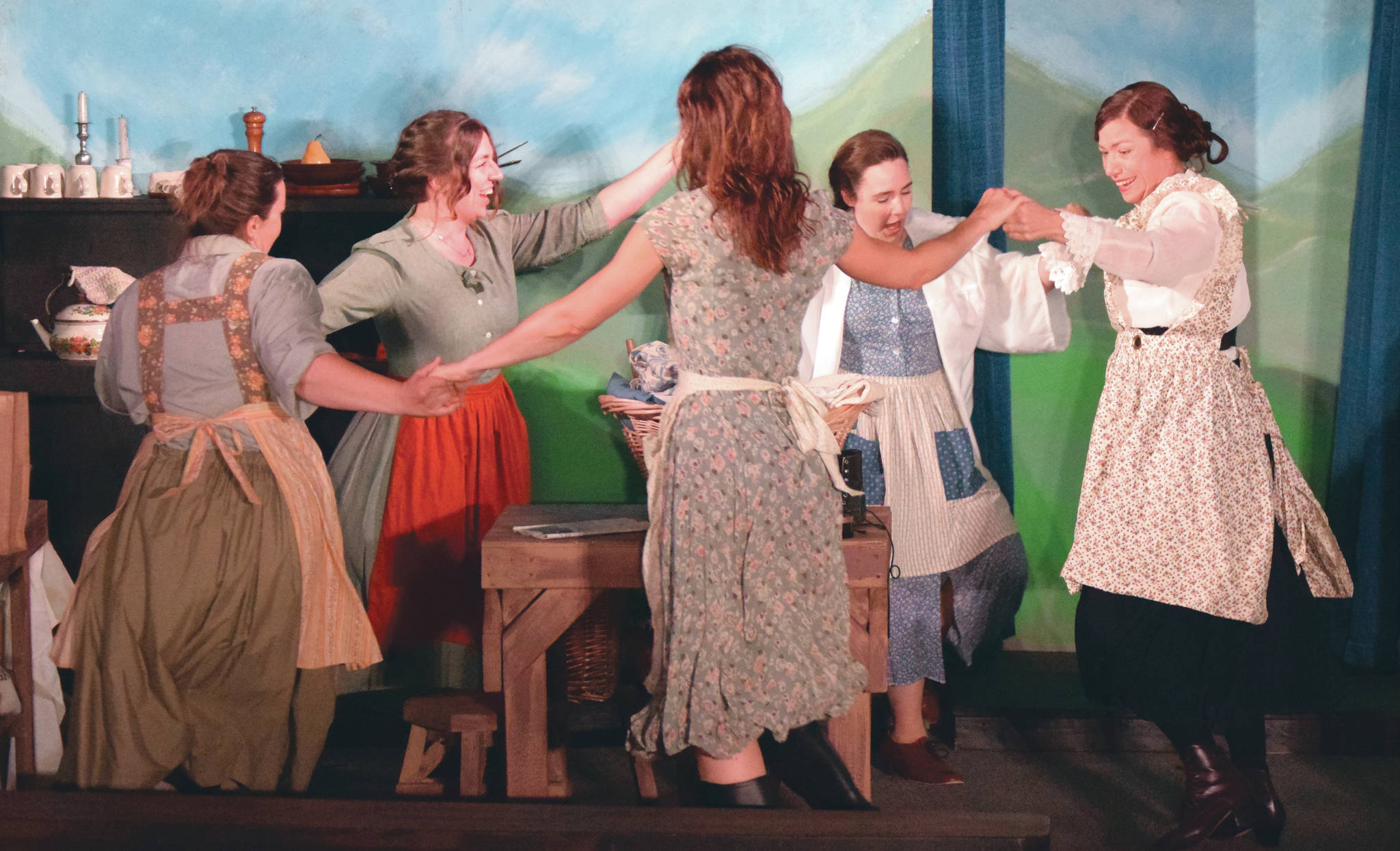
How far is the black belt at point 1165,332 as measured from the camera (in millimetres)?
3195

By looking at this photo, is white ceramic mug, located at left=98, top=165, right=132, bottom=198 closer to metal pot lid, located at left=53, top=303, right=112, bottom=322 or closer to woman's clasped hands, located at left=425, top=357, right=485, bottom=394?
metal pot lid, located at left=53, top=303, right=112, bottom=322

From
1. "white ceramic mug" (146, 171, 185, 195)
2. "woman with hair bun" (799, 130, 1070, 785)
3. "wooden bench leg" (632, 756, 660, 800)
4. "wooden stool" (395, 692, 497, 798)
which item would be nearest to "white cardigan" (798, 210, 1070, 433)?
"woman with hair bun" (799, 130, 1070, 785)

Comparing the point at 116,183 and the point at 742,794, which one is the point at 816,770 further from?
the point at 116,183

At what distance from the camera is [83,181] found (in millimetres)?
3797

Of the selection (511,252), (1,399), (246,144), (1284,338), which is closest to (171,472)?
(1,399)

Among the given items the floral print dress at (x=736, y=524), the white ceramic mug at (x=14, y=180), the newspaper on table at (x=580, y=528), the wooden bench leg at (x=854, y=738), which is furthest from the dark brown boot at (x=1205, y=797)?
the white ceramic mug at (x=14, y=180)

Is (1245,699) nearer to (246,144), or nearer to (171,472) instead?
(171,472)

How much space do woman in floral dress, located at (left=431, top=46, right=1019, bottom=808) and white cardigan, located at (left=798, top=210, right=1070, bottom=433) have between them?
0.97 meters

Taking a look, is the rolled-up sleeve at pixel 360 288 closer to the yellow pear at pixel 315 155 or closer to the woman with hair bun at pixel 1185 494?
the yellow pear at pixel 315 155

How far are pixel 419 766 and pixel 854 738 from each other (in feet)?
4.13

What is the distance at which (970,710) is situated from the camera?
3814 millimetres

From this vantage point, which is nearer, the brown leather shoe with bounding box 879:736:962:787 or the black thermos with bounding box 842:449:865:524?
the black thermos with bounding box 842:449:865:524

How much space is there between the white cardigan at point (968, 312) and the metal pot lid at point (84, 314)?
79.8 inches

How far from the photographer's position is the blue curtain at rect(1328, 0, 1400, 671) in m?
3.81
